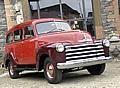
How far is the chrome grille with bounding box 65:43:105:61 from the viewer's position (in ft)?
33.1

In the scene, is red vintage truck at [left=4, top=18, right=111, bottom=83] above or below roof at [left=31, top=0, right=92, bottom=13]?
below

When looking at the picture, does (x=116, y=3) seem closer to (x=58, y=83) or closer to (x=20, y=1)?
(x=20, y=1)

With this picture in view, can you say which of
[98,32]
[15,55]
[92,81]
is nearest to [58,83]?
[92,81]

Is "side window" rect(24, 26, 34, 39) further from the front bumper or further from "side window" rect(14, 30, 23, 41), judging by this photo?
the front bumper

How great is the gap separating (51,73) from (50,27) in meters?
1.77

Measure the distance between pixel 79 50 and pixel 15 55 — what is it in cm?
299

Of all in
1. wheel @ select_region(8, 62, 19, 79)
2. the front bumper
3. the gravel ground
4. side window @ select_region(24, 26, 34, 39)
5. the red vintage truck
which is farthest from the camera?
wheel @ select_region(8, 62, 19, 79)

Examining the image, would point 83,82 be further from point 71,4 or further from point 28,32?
point 71,4

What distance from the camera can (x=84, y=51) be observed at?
33.9ft

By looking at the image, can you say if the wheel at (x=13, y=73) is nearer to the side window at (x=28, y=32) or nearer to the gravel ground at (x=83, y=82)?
the gravel ground at (x=83, y=82)

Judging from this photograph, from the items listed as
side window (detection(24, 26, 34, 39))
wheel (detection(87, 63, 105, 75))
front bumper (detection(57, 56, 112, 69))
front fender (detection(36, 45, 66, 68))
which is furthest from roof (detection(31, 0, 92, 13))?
front fender (detection(36, 45, 66, 68))

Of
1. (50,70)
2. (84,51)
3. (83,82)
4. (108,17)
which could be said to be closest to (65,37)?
(84,51)

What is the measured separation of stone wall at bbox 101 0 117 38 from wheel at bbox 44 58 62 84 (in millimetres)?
7412

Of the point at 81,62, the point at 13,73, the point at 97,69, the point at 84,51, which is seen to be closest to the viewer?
the point at 81,62
